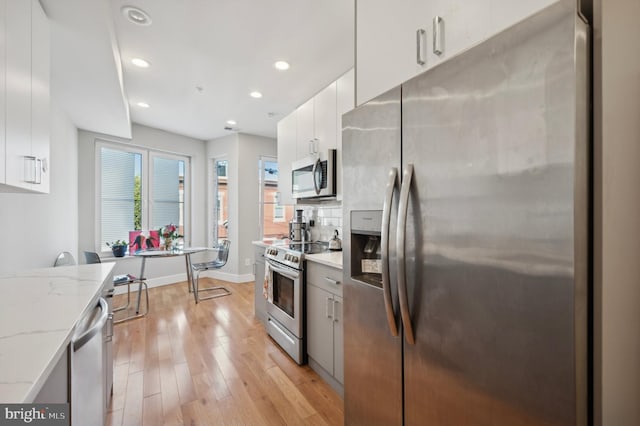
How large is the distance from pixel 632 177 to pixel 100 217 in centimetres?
551

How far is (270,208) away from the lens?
5434 mm

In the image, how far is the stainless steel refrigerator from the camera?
0.68 meters

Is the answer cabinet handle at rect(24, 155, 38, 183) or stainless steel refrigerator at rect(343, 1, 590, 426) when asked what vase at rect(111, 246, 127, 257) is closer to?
cabinet handle at rect(24, 155, 38, 183)

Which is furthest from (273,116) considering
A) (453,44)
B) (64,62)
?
(453,44)

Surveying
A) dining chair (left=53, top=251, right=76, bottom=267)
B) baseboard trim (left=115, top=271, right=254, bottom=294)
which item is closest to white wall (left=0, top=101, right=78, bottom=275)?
dining chair (left=53, top=251, right=76, bottom=267)

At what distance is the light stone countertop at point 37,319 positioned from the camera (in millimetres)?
633

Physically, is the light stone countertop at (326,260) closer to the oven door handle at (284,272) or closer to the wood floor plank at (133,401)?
the oven door handle at (284,272)

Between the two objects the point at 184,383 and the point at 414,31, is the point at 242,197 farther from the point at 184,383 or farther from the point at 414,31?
the point at 414,31

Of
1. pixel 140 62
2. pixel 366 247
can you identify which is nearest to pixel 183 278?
pixel 140 62

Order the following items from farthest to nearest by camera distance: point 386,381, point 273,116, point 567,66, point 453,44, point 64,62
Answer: point 273,116 < point 64,62 < point 386,381 < point 453,44 < point 567,66

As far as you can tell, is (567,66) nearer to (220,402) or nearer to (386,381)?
(386,381)

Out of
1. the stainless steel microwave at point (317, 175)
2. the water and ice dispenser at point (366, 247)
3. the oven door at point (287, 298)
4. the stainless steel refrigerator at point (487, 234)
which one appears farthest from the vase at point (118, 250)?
the stainless steel refrigerator at point (487, 234)

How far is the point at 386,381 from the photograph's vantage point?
3.92 feet

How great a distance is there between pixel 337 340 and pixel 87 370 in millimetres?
1347
